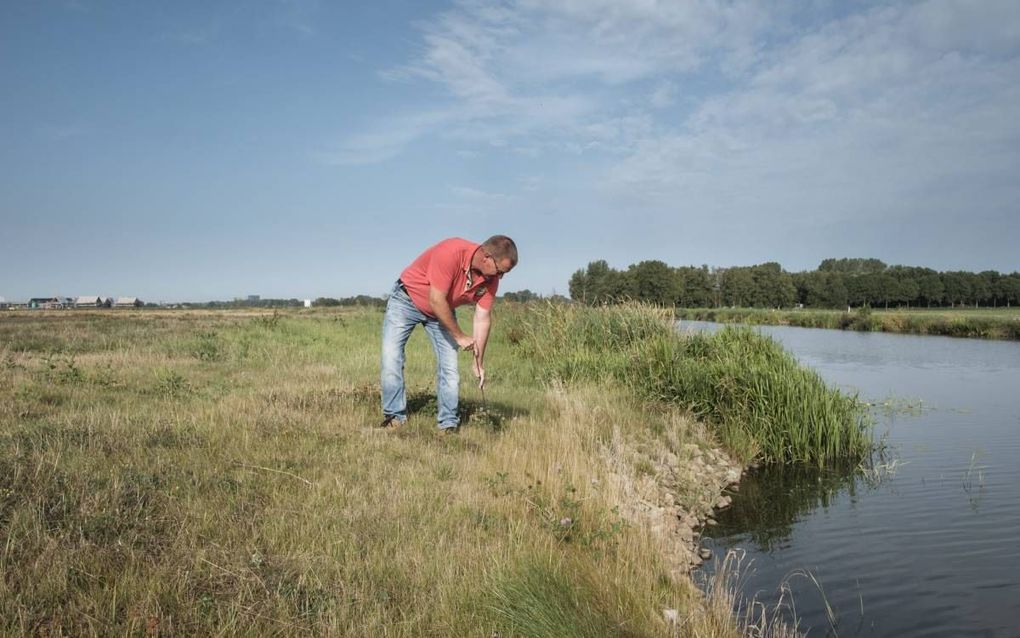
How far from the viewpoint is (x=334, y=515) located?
4.16 meters

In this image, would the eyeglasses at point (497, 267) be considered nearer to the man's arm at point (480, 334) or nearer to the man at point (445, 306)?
the man at point (445, 306)

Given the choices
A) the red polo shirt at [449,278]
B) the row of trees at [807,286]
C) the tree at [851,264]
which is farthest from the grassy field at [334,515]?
the tree at [851,264]

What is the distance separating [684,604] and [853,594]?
8.80ft

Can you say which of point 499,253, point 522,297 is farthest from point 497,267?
point 522,297

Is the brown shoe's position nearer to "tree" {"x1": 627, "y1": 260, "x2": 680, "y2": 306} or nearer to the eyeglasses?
the eyeglasses

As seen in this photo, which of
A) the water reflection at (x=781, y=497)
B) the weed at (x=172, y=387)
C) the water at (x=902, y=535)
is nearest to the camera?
the water at (x=902, y=535)

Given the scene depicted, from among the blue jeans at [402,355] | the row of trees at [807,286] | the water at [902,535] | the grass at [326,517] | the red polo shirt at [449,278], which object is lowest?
the water at [902,535]

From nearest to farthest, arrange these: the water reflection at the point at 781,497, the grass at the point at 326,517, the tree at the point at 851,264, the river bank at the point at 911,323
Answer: the grass at the point at 326,517 < the water reflection at the point at 781,497 < the river bank at the point at 911,323 < the tree at the point at 851,264

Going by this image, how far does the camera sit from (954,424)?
1329 cm

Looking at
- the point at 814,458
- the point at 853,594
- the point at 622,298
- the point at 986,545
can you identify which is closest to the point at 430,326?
the point at 853,594

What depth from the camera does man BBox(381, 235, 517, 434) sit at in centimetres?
609

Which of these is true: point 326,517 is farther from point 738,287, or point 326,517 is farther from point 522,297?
point 738,287

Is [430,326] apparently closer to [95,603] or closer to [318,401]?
[318,401]

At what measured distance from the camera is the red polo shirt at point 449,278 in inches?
240
